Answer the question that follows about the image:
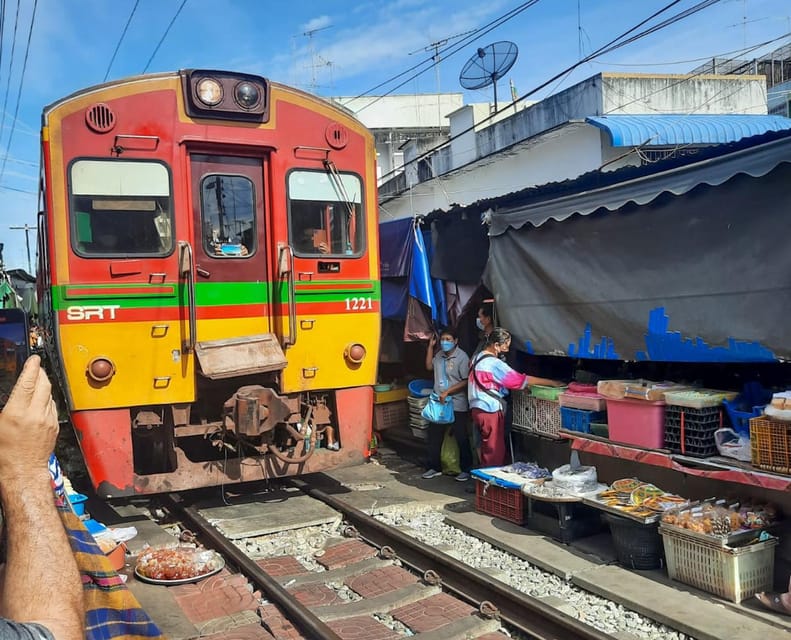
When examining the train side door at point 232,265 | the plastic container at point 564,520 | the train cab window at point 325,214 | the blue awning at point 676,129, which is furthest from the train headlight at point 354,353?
the blue awning at point 676,129

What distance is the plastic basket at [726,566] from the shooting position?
15.3 ft

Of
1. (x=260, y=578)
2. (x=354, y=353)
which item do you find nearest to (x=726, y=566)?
(x=260, y=578)

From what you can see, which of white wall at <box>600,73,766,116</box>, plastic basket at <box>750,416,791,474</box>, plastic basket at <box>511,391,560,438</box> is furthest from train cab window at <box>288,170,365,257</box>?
white wall at <box>600,73,766,116</box>

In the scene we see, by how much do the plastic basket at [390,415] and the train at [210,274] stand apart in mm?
3057

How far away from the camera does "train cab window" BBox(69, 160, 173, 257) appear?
20.3 feet

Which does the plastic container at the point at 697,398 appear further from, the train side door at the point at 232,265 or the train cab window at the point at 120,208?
the train cab window at the point at 120,208

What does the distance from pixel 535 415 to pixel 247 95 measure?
4139 millimetres

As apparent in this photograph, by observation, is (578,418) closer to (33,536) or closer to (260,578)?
(260,578)

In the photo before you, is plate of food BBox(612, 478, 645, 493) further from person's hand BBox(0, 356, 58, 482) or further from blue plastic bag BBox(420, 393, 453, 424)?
person's hand BBox(0, 356, 58, 482)

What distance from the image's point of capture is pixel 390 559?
230 inches

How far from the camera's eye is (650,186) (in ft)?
19.1

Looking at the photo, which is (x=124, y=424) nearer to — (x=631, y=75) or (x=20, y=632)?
(x=20, y=632)

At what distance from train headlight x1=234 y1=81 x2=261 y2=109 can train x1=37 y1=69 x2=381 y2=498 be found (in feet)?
0.04

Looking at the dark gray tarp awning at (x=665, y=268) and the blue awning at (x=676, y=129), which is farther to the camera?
the blue awning at (x=676, y=129)
